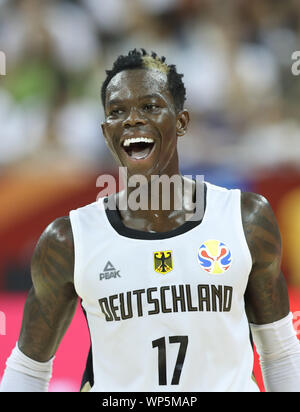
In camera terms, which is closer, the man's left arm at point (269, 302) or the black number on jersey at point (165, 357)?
the black number on jersey at point (165, 357)

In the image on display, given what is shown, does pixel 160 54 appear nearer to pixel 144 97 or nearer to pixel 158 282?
pixel 144 97

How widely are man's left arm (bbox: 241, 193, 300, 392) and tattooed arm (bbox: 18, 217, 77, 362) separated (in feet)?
2.35

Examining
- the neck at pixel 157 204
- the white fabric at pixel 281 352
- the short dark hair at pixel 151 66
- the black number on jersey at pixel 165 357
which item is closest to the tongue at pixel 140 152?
the neck at pixel 157 204

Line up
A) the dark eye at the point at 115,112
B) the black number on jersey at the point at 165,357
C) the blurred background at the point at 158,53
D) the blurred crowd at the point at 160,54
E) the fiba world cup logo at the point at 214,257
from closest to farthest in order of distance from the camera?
1. the black number on jersey at the point at 165,357
2. the fiba world cup logo at the point at 214,257
3. the dark eye at the point at 115,112
4. the blurred background at the point at 158,53
5. the blurred crowd at the point at 160,54

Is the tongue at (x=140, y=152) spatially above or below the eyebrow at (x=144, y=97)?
below

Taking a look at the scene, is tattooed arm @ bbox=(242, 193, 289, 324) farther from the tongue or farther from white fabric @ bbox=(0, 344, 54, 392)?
white fabric @ bbox=(0, 344, 54, 392)

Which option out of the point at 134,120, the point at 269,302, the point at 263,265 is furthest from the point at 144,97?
the point at 269,302

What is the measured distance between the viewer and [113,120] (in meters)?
2.71

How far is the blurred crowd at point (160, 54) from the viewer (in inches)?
263

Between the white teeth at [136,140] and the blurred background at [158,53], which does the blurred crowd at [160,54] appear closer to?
the blurred background at [158,53]

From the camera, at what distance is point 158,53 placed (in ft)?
23.2

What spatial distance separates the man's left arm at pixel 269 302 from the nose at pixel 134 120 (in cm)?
53

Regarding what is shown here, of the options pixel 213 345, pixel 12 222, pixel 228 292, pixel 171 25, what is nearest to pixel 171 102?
pixel 228 292

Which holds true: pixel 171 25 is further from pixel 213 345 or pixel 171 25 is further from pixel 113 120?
pixel 213 345
